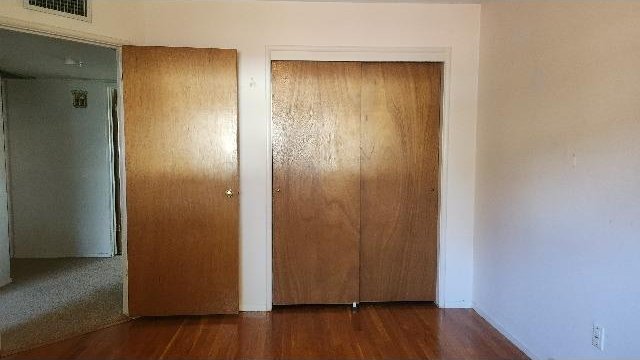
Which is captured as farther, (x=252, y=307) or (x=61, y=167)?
(x=61, y=167)

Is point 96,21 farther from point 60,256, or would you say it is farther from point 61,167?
point 60,256

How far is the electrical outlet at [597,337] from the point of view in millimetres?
1761

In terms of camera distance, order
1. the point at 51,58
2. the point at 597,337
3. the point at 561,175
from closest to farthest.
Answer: the point at 597,337
the point at 561,175
the point at 51,58

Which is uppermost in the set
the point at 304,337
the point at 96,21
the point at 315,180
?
the point at 96,21

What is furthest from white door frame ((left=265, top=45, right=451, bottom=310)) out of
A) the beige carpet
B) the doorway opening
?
the doorway opening

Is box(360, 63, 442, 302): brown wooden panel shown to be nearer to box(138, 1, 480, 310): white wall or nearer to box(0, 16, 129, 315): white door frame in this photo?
box(138, 1, 480, 310): white wall

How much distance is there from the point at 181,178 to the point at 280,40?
1260 millimetres

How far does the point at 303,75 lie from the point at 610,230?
2.15 m

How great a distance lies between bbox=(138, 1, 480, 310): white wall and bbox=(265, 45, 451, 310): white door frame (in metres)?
0.03

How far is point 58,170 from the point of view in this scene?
14.1 feet

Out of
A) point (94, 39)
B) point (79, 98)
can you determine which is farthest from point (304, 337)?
point (79, 98)

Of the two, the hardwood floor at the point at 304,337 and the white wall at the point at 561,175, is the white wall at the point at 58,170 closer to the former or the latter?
the hardwood floor at the point at 304,337

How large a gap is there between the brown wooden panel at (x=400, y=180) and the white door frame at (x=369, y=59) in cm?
6

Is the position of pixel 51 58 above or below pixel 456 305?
above
